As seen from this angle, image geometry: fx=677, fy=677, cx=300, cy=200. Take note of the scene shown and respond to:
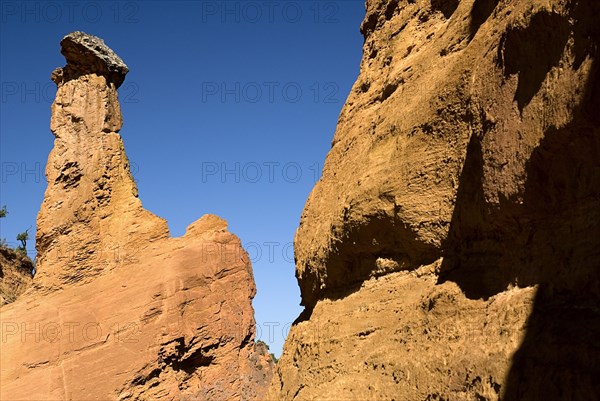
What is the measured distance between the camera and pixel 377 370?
24.5ft

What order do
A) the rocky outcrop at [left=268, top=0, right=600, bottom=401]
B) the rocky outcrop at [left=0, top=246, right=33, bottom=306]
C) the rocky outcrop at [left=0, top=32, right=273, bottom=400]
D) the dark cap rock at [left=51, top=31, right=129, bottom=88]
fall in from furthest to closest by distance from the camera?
the rocky outcrop at [left=0, top=246, right=33, bottom=306] → the dark cap rock at [left=51, top=31, right=129, bottom=88] → the rocky outcrop at [left=0, top=32, right=273, bottom=400] → the rocky outcrop at [left=268, top=0, right=600, bottom=401]

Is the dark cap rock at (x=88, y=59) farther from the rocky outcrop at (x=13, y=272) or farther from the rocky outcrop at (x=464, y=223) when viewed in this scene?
the rocky outcrop at (x=464, y=223)

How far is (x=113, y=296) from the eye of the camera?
18.9m

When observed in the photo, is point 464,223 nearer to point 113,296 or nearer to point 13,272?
point 113,296

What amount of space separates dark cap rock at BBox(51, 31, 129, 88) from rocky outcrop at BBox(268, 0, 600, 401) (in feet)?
49.1

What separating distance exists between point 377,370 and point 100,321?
12608 mm

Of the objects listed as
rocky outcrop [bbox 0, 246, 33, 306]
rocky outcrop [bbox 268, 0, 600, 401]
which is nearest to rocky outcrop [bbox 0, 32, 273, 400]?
rocky outcrop [bbox 0, 246, 33, 306]

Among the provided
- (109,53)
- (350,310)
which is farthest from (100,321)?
(350,310)

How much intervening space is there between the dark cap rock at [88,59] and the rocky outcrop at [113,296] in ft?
0.24

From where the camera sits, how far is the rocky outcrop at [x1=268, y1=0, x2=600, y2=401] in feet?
17.3

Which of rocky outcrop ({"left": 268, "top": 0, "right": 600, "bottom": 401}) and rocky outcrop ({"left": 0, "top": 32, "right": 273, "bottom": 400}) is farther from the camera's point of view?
rocky outcrop ({"left": 0, "top": 32, "right": 273, "bottom": 400})

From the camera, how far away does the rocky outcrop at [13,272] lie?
91.8 feet

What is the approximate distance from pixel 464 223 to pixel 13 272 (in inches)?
1054

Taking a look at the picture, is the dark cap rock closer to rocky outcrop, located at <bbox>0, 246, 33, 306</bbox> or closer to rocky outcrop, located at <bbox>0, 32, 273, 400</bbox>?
rocky outcrop, located at <bbox>0, 32, 273, 400</bbox>
